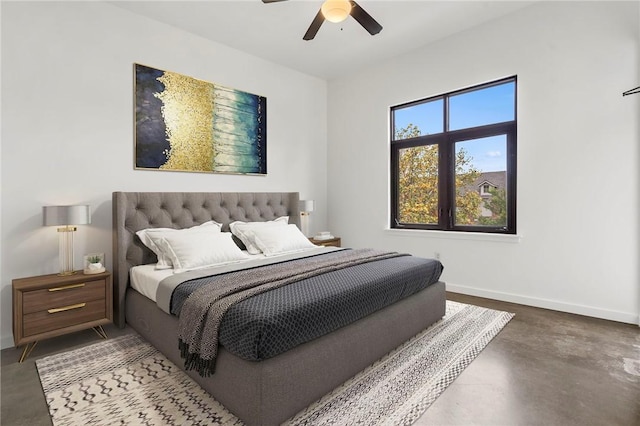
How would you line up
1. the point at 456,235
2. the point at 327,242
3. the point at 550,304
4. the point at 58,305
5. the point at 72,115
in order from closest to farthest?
1. the point at 58,305
2. the point at 72,115
3. the point at 550,304
4. the point at 456,235
5. the point at 327,242

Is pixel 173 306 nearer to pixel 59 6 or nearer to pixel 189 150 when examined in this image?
pixel 189 150

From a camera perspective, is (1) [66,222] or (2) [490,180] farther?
(2) [490,180]

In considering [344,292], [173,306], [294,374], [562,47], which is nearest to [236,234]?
[173,306]

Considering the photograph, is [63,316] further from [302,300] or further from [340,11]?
[340,11]

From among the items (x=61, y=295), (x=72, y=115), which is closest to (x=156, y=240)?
(x=61, y=295)

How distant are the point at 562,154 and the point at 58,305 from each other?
15.0 feet

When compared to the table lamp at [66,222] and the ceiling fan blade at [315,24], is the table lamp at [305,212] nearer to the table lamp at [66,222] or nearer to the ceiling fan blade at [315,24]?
the ceiling fan blade at [315,24]

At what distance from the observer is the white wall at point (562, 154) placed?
287cm

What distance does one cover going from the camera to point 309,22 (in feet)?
11.4

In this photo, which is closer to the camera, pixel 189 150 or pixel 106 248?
pixel 106 248

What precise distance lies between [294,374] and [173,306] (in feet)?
3.23

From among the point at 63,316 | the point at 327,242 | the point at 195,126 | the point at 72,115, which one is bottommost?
the point at 63,316

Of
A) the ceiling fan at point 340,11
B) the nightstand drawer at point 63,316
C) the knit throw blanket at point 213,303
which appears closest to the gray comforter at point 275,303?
the knit throw blanket at point 213,303

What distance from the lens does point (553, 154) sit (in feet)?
10.5
